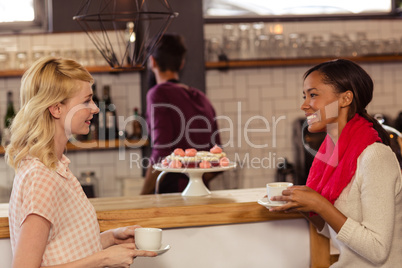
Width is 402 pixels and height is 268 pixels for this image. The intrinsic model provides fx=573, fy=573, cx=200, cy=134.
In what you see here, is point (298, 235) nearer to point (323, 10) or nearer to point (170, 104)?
point (170, 104)

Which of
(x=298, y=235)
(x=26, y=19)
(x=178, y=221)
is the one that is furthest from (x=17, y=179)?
(x=26, y=19)

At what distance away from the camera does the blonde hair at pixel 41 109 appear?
64.6 inches

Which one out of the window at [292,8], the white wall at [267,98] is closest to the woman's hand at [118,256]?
the white wall at [267,98]

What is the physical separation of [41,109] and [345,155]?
40.3 inches

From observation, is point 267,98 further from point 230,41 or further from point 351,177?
point 351,177

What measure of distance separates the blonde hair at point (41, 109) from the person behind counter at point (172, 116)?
1.56m

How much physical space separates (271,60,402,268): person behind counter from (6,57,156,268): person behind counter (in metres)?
0.63

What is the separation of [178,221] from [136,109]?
8.40ft

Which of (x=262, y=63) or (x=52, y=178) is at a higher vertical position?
(x=262, y=63)

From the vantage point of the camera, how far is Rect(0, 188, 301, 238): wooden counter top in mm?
2236

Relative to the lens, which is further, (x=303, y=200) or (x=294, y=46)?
(x=294, y=46)

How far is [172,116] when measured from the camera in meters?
3.29

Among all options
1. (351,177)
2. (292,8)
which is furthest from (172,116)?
(292,8)

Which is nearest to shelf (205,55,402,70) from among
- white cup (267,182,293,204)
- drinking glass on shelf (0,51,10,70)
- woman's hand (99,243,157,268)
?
drinking glass on shelf (0,51,10,70)
